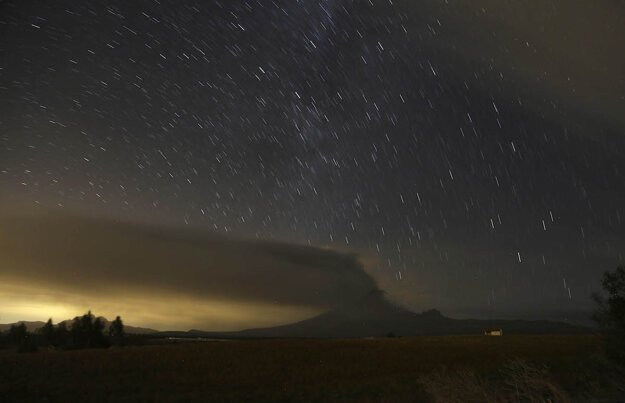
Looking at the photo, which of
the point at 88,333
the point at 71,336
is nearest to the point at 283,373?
the point at 88,333

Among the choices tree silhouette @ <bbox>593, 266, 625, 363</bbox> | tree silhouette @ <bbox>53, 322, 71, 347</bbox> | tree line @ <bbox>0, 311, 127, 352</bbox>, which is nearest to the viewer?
tree silhouette @ <bbox>593, 266, 625, 363</bbox>

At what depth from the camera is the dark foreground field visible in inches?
845

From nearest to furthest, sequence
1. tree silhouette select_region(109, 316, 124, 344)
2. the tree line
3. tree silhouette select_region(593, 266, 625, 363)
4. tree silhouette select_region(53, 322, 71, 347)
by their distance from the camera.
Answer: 1. tree silhouette select_region(593, 266, 625, 363)
2. the tree line
3. tree silhouette select_region(53, 322, 71, 347)
4. tree silhouette select_region(109, 316, 124, 344)

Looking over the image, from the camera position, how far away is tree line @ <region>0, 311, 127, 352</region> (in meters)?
64.7

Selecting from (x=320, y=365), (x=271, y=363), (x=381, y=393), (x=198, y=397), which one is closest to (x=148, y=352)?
(x=271, y=363)

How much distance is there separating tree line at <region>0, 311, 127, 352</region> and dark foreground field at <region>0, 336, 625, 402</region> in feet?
85.8

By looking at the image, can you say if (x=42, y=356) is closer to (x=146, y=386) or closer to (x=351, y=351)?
(x=146, y=386)

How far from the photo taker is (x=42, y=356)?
1553 inches

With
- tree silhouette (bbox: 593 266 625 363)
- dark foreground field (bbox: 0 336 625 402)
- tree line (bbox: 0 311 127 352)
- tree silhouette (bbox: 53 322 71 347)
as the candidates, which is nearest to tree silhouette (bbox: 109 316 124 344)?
tree line (bbox: 0 311 127 352)

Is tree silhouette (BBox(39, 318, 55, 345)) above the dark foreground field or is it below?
above

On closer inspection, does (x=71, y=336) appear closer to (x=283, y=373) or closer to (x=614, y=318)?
(x=283, y=373)

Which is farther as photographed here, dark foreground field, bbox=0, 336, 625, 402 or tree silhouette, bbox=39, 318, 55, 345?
tree silhouette, bbox=39, 318, 55, 345

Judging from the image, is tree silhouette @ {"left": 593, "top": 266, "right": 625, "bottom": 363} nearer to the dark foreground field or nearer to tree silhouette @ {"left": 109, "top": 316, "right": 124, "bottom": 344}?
the dark foreground field

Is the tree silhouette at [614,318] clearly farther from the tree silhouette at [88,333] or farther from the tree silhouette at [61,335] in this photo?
the tree silhouette at [61,335]
